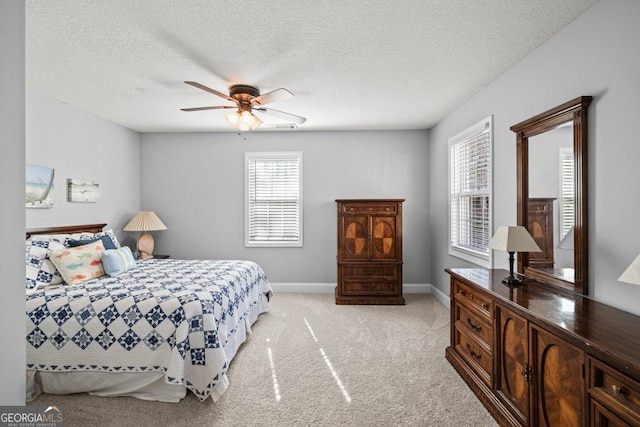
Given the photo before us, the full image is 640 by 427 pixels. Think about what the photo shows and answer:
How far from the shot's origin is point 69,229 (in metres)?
3.86

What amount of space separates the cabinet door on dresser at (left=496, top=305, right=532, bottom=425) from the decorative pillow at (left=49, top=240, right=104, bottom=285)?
352 cm

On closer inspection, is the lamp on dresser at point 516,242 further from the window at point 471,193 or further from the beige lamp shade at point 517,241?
the window at point 471,193

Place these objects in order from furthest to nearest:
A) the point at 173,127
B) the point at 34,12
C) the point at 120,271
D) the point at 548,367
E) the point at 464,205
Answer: the point at 173,127
the point at 464,205
the point at 120,271
the point at 34,12
the point at 548,367

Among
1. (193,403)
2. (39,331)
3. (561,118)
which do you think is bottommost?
(193,403)

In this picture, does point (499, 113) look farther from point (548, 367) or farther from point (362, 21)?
point (548, 367)

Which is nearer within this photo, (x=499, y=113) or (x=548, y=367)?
(x=548, y=367)

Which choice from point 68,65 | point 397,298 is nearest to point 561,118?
point 397,298

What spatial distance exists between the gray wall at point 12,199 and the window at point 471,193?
3.52m

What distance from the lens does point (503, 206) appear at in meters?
3.12

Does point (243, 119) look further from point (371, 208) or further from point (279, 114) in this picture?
point (371, 208)

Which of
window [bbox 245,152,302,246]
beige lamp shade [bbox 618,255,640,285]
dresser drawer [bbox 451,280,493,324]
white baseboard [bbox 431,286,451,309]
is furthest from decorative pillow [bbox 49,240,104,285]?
white baseboard [bbox 431,286,451,309]

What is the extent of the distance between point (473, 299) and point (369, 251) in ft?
7.24

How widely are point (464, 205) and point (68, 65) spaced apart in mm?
4335

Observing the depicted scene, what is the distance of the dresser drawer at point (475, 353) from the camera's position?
232 centimetres
